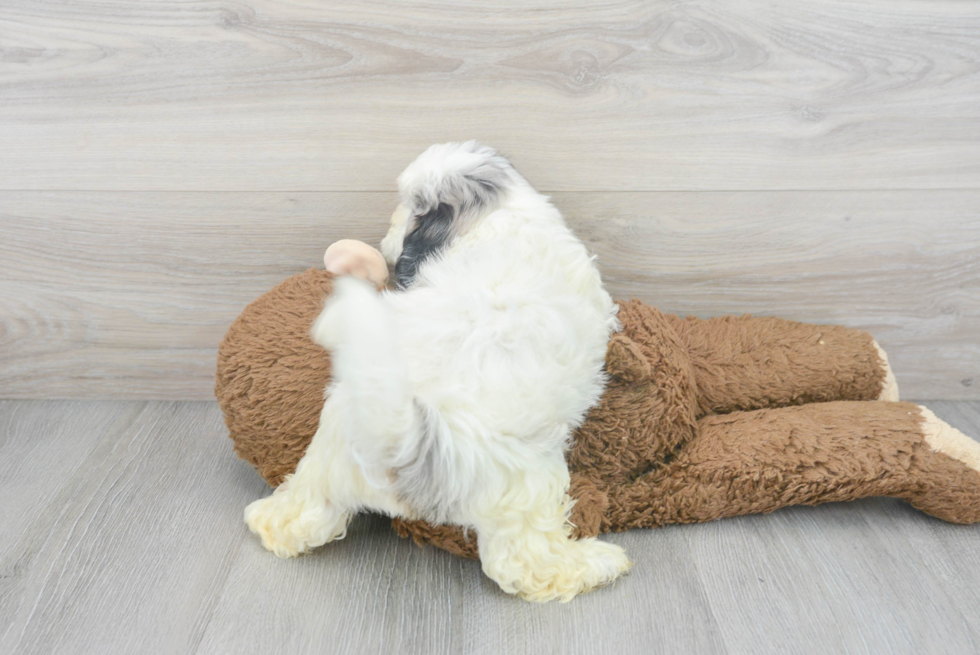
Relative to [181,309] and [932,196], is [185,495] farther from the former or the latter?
[932,196]

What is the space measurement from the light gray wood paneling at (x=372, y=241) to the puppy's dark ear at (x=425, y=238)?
1.00 feet

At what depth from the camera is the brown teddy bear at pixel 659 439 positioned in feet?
3.32

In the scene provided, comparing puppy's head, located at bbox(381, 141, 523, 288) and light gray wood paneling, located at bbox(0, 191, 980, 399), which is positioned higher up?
puppy's head, located at bbox(381, 141, 523, 288)

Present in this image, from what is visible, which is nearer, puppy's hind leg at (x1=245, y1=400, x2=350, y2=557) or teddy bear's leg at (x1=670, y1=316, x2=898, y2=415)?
puppy's hind leg at (x1=245, y1=400, x2=350, y2=557)

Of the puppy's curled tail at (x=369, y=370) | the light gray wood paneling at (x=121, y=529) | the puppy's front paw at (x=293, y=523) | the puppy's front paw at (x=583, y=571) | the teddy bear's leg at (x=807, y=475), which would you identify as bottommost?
the light gray wood paneling at (x=121, y=529)

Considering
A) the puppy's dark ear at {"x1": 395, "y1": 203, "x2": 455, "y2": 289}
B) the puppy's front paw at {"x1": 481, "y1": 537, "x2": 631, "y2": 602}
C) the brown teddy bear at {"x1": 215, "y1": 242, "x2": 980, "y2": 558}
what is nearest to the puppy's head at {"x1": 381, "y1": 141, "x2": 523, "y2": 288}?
the puppy's dark ear at {"x1": 395, "y1": 203, "x2": 455, "y2": 289}

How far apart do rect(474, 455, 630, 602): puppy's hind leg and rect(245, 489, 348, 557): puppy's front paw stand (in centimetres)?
21

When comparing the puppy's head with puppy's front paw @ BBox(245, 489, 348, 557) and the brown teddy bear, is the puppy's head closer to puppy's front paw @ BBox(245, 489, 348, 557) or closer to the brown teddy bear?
the brown teddy bear

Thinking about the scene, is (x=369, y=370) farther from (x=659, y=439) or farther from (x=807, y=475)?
(x=807, y=475)

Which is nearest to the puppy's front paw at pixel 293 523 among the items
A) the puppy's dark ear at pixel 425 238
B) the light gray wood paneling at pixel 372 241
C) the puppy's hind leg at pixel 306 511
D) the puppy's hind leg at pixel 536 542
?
the puppy's hind leg at pixel 306 511

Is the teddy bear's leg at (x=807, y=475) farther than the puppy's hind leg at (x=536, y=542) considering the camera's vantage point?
Yes

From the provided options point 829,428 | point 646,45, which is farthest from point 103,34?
point 829,428

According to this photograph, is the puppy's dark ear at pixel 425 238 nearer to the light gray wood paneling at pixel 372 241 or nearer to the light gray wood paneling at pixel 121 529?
the light gray wood paneling at pixel 372 241

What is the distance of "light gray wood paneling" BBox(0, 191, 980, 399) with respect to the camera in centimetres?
126
